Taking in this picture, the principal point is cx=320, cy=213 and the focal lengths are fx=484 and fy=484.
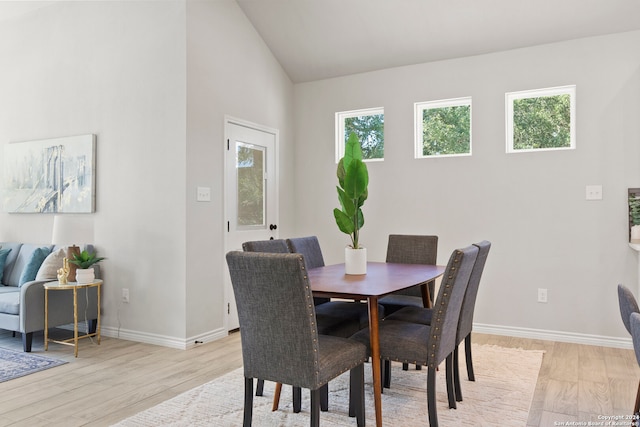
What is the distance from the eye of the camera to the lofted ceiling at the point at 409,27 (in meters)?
3.85

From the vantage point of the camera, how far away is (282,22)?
461cm

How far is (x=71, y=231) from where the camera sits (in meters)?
4.07

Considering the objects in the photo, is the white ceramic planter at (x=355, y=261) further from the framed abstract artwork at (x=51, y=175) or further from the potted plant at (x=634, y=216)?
the framed abstract artwork at (x=51, y=175)

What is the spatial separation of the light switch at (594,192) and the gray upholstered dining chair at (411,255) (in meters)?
1.43

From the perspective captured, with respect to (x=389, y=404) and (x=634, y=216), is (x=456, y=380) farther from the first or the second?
(x=634, y=216)

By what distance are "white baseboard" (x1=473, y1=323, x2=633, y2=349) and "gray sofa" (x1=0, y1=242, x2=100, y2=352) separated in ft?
11.2

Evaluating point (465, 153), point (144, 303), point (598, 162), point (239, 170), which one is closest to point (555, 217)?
point (598, 162)

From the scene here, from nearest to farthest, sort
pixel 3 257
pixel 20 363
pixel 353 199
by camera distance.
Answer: pixel 353 199 → pixel 20 363 → pixel 3 257

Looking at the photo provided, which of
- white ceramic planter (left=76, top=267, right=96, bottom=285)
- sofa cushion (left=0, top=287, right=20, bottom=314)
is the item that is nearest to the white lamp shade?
white ceramic planter (left=76, top=267, right=96, bottom=285)

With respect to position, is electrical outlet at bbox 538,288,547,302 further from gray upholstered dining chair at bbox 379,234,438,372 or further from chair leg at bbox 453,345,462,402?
chair leg at bbox 453,345,462,402

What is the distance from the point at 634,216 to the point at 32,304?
4749mm

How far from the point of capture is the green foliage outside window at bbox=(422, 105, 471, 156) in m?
4.55

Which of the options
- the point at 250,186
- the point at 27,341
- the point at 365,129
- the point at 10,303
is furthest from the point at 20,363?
the point at 365,129

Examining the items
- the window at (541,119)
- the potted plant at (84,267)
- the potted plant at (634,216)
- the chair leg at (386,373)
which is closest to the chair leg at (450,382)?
the chair leg at (386,373)
